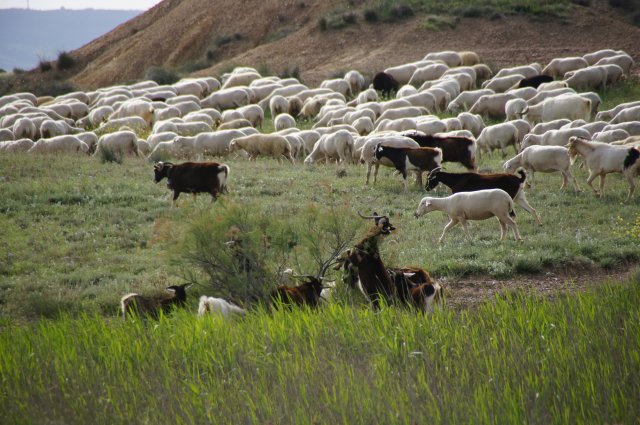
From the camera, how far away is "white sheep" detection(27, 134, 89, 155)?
23.2 meters

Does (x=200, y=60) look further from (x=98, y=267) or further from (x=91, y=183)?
(x=98, y=267)

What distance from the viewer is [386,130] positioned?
2297cm

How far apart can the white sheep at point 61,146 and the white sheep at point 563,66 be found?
1815 cm

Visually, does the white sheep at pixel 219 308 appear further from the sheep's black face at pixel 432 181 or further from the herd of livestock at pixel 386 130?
the sheep's black face at pixel 432 181

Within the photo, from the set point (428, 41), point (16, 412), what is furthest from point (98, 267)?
point (428, 41)

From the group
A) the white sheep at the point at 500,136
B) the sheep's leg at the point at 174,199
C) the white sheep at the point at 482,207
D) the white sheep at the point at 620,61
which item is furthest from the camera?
the white sheep at the point at 620,61

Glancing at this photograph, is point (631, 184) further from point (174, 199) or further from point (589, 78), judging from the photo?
point (589, 78)

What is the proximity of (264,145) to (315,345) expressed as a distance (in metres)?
15.6

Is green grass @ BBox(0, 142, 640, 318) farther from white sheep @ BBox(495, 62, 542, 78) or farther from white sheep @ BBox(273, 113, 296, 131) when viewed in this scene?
white sheep @ BBox(495, 62, 542, 78)

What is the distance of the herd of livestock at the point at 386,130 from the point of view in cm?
1261

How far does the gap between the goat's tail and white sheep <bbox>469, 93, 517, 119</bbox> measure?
39.9 ft

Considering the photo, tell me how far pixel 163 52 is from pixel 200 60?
13.8 ft

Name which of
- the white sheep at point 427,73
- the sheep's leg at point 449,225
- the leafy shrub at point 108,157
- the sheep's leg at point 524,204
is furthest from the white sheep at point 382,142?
the white sheep at point 427,73

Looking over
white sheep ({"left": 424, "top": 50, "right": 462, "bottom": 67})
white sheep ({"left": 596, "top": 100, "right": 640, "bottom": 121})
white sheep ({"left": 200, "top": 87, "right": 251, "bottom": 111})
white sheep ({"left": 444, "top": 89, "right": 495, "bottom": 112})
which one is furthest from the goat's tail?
white sheep ({"left": 424, "top": 50, "right": 462, "bottom": 67})
